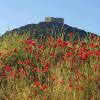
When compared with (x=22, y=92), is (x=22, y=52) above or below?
above

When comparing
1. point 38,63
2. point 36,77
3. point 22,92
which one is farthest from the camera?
point 38,63

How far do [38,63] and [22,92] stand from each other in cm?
215

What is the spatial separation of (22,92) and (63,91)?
3.36ft

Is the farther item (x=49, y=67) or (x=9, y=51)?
(x=9, y=51)

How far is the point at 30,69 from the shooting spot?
10.3 m

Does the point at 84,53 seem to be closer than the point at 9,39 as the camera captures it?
Yes

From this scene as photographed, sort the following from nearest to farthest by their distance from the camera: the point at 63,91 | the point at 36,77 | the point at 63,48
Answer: the point at 63,91, the point at 36,77, the point at 63,48

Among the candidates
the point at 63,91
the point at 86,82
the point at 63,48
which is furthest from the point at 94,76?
the point at 63,48

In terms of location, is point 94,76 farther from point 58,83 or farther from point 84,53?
point 84,53

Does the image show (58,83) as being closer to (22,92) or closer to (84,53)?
(22,92)

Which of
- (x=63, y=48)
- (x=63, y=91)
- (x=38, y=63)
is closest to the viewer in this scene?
(x=63, y=91)

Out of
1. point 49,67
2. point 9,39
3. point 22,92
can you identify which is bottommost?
point 22,92

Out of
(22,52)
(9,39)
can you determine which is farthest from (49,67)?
(9,39)

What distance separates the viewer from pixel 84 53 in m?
10.3
